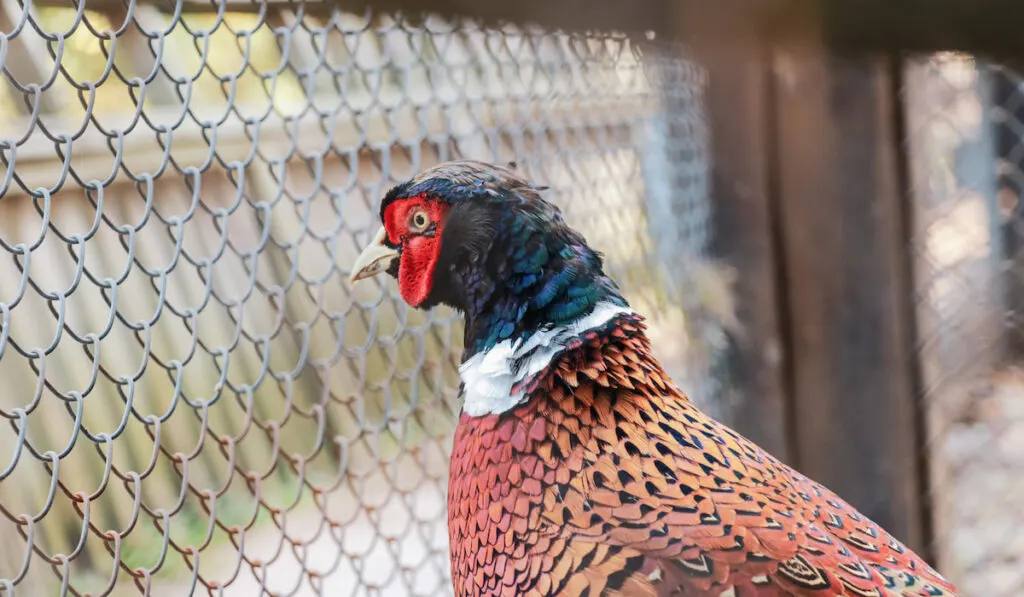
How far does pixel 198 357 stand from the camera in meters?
2.83

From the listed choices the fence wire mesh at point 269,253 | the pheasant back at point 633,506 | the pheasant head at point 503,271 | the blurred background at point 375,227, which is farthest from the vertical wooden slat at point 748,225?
the pheasant back at point 633,506

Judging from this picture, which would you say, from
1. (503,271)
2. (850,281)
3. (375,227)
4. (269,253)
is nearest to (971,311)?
(850,281)

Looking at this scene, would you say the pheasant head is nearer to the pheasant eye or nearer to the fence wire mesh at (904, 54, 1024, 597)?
the pheasant eye

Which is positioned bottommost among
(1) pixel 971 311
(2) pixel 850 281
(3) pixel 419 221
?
(1) pixel 971 311

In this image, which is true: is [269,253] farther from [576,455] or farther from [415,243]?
[576,455]

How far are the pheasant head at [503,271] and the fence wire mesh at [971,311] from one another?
1.28 m

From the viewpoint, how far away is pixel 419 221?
153 cm

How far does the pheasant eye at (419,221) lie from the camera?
1523mm

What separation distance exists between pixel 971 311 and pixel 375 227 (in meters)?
2.98

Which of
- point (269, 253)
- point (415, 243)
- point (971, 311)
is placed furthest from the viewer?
point (971, 311)

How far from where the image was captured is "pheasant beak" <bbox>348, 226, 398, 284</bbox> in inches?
62.6

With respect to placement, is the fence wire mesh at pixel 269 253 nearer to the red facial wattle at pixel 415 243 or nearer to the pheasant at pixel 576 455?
the red facial wattle at pixel 415 243

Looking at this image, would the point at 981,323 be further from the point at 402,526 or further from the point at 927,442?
the point at 402,526

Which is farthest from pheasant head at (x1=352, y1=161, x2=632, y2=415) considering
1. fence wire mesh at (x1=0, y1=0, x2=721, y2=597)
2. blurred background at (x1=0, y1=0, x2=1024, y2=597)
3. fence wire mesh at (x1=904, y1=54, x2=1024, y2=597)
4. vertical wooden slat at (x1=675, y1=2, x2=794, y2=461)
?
fence wire mesh at (x1=904, y1=54, x2=1024, y2=597)
